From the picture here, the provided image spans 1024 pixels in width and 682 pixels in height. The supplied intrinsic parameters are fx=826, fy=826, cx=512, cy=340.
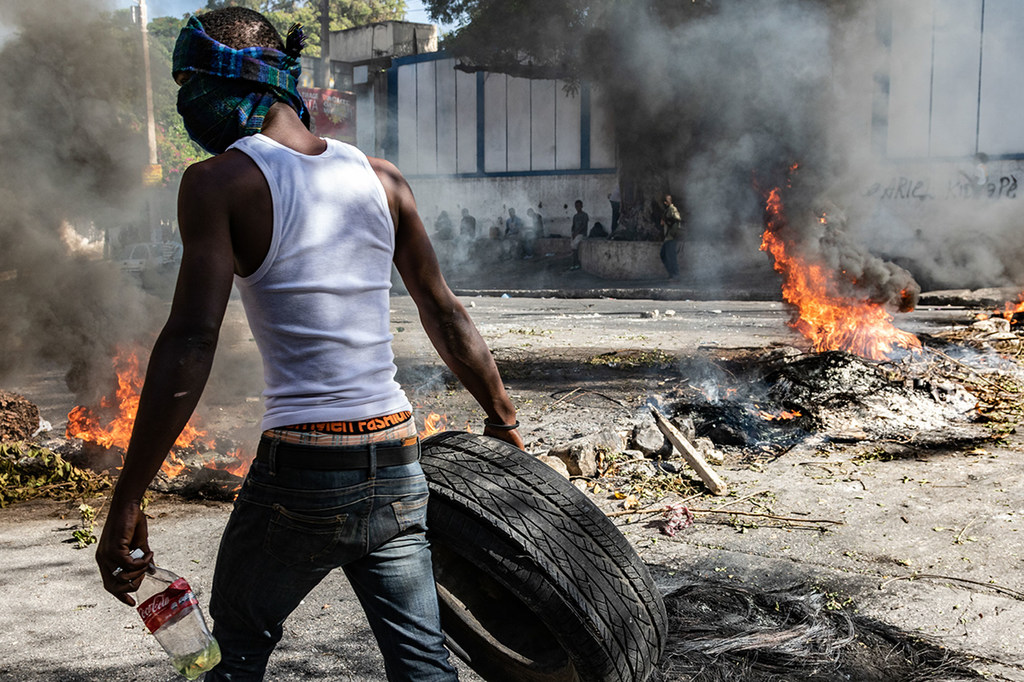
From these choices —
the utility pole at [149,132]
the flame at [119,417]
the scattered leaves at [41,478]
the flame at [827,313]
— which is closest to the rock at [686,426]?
the flame at [827,313]

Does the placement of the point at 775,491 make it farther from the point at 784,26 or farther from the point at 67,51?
the point at 784,26

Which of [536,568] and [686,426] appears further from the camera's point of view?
[686,426]

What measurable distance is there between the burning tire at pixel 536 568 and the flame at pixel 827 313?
6.33m

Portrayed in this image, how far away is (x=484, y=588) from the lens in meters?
2.50

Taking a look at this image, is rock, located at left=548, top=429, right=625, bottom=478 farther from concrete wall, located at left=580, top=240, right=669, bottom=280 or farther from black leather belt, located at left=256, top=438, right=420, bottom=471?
concrete wall, located at left=580, top=240, right=669, bottom=280

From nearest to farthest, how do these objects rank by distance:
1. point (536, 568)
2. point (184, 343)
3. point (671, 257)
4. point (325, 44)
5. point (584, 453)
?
point (184, 343), point (536, 568), point (584, 453), point (671, 257), point (325, 44)

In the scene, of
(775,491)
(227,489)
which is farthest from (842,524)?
(227,489)

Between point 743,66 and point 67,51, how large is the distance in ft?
45.8

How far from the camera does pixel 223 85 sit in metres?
1.87

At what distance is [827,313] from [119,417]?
290 inches

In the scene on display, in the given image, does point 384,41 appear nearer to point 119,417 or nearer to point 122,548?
point 119,417

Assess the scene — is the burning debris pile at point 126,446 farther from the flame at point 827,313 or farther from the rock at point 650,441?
the flame at point 827,313

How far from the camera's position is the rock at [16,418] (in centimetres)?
607

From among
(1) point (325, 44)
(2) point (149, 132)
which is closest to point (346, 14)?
(1) point (325, 44)
